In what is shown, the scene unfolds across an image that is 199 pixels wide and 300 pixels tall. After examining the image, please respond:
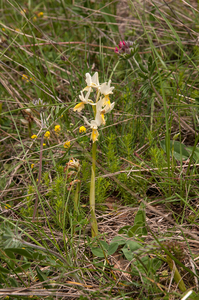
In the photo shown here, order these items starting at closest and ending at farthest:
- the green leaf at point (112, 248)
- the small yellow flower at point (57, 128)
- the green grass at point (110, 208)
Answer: the green grass at point (110, 208) < the green leaf at point (112, 248) < the small yellow flower at point (57, 128)

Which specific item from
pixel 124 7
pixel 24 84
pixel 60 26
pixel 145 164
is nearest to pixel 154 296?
pixel 145 164

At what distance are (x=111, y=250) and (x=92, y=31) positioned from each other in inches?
104

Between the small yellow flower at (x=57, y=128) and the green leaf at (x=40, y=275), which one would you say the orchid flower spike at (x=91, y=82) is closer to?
the small yellow flower at (x=57, y=128)

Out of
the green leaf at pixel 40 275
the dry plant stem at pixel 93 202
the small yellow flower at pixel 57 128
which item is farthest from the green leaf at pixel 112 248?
the small yellow flower at pixel 57 128

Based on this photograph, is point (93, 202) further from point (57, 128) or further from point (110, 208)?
point (57, 128)

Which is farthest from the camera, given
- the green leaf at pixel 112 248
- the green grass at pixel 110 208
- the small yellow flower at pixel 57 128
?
the small yellow flower at pixel 57 128

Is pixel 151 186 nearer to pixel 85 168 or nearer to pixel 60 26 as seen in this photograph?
pixel 85 168

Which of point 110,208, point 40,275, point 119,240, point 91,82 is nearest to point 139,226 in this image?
point 119,240

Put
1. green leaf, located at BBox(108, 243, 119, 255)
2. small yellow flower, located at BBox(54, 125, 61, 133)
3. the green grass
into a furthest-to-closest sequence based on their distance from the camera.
A: small yellow flower, located at BBox(54, 125, 61, 133)
green leaf, located at BBox(108, 243, 119, 255)
the green grass

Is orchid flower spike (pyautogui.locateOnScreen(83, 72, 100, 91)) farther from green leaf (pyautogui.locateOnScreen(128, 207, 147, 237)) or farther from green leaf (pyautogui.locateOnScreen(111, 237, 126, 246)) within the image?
green leaf (pyautogui.locateOnScreen(111, 237, 126, 246))

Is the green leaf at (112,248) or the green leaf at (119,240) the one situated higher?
the green leaf at (119,240)

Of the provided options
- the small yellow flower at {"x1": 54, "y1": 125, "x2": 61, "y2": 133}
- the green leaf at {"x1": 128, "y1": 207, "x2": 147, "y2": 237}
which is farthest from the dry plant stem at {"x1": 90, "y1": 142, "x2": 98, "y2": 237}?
the small yellow flower at {"x1": 54, "y1": 125, "x2": 61, "y2": 133}

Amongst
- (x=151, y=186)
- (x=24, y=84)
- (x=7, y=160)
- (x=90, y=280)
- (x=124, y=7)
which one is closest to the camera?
(x=90, y=280)

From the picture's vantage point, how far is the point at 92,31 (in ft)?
10.9
